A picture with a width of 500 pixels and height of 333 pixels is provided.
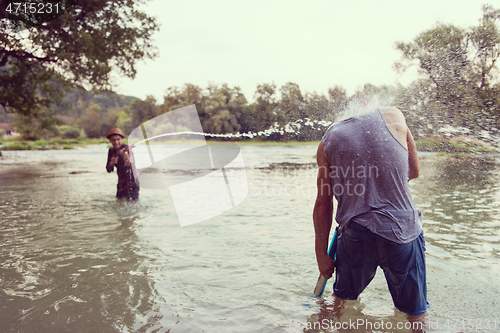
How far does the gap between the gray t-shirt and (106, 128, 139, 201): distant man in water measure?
6.64 meters

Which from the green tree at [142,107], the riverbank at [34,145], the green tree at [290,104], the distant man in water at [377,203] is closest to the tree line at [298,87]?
the green tree at [290,104]

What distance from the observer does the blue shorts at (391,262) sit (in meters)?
2.16

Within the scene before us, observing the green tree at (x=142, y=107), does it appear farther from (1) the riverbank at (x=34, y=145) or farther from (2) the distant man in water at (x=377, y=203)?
(2) the distant man in water at (x=377, y=203)

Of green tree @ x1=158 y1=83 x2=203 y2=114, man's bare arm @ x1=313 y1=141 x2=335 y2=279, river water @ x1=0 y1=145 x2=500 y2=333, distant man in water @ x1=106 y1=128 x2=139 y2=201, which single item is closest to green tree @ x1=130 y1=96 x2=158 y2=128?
green tree @ x1=158 y1=83 x2=203 y2=114

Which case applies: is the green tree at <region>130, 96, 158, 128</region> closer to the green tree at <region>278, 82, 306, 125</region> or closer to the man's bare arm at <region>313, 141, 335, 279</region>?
the green tree at <region>278, 82, 306, 125</region>

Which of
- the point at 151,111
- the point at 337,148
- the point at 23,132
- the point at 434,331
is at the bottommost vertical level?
the point at 434,331

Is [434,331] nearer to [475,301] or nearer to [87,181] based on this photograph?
[475,301]

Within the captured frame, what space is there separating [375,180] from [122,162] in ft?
23.4

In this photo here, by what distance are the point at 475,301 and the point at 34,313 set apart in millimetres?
4231

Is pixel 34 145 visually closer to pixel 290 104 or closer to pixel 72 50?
pixel 72 50

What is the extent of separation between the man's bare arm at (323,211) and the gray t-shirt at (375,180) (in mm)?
91

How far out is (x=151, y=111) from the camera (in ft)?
267

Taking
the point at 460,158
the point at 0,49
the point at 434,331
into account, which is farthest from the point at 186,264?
the point at 460,158

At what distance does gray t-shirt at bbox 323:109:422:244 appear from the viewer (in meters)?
2.15
